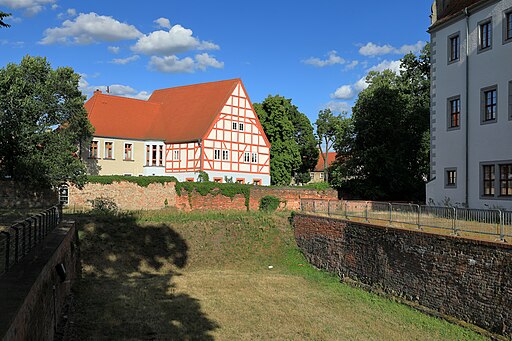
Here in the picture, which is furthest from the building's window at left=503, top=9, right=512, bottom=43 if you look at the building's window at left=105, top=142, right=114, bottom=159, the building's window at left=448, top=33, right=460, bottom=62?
the building's window at left=105, top=142, right=114, bottom=159

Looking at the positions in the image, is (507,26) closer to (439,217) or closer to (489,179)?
(489,179)

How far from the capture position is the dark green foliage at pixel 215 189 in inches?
1383

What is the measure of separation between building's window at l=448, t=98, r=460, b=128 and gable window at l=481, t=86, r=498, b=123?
1.80 meters

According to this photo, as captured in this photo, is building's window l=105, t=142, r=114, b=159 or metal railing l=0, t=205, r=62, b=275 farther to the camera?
building's window l=105, t=142, r=114, b=159

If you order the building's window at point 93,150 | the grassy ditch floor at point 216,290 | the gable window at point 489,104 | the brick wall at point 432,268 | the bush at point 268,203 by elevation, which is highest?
the gable window at point 489,104

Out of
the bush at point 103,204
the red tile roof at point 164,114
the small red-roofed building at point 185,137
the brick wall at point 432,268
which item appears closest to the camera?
the brick wall at point 432,268

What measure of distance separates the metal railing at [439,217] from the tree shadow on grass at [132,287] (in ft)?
25.8

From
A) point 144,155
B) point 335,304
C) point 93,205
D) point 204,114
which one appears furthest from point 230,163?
point 335,304

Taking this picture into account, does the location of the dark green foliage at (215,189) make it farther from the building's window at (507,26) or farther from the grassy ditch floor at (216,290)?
the building's window at (507,26)

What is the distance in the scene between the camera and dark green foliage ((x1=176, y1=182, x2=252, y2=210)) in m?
35.1

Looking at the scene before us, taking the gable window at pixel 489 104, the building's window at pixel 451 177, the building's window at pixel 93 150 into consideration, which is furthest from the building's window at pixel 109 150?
the gable window at pixel 489 104

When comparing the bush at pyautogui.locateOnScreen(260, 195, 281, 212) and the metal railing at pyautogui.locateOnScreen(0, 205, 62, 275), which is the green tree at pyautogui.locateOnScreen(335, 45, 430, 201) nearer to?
the bush at pyautogui.locateOnScreen(260, 195, 281, 212)

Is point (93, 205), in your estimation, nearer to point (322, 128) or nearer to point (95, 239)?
point (95, 239)

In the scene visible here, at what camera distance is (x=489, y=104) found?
20.8 m
